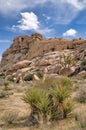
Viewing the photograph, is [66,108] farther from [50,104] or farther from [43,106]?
[43,106]

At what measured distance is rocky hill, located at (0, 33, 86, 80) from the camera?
41938mm

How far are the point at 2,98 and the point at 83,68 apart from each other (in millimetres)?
25742

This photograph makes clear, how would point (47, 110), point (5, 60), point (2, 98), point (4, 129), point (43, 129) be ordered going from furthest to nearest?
point (5, 60) < point (2, 98) < point (47, 110) < point (4, 129) < point (43, 129)

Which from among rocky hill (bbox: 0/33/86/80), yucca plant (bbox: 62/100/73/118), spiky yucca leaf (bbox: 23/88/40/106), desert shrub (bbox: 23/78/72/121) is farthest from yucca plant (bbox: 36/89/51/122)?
rocky hill (bbox: 0/33/86/80)

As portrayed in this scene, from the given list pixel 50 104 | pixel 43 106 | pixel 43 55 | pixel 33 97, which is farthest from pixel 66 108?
pixel 43 55

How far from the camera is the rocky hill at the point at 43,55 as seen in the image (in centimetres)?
4194

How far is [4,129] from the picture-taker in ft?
22.8

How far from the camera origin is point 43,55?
5912cm

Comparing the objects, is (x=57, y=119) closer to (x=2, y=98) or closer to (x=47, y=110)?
(x=47, y=110)

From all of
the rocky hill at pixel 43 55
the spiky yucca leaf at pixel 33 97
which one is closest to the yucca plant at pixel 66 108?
the spiky yucca leaf at pixel 33 97

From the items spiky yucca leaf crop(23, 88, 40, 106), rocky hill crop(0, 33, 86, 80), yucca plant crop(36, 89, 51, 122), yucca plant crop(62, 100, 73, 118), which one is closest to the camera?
yucca plant crop(36, 89, 51, 122)

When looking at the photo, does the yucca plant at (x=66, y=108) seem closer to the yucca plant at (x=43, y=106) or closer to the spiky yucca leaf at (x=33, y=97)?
the yucca plant at (x=43, y=106)

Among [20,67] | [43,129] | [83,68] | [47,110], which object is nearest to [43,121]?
[47,110]

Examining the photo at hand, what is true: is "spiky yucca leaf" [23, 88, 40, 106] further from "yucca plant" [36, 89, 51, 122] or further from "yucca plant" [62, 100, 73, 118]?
"yucca plant" [62, 100, 73, 118]
